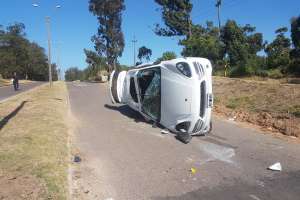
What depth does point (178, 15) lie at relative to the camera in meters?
47.2

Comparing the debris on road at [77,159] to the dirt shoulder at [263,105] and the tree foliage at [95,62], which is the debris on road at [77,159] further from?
the tree foliage at [95,62]

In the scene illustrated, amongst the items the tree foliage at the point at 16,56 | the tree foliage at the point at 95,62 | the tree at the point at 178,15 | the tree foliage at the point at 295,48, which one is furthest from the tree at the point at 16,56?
the tree foliage at the point at 295,48

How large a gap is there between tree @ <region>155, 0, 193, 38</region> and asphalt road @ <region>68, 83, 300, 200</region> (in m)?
36.8

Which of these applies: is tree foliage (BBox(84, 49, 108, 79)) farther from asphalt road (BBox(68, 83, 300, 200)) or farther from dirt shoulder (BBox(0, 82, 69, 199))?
asphalt road (BBox(68, 83, 300, 200))

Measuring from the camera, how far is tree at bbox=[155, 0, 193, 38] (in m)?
47.4

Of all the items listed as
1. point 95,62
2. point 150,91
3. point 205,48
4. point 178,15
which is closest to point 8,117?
point 150,91

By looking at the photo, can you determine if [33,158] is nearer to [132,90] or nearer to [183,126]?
[183,126]

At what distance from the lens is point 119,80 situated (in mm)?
16375

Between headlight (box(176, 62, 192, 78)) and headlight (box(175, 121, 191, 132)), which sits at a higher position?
headlight (box(176, 62, 192, 78))

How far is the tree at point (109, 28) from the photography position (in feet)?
196

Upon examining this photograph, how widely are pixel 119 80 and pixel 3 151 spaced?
343 inches

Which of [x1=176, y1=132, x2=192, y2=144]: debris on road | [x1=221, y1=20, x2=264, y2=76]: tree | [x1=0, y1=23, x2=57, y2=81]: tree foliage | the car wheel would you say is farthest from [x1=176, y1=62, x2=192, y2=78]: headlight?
[x1=0, y1=23, x2=57, y2=81]: tree foliage

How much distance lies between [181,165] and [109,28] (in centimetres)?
5509

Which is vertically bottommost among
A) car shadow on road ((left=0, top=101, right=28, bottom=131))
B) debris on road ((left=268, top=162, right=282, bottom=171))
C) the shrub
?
debris on road ((left=268, top=162, right=282, bottom=171))
